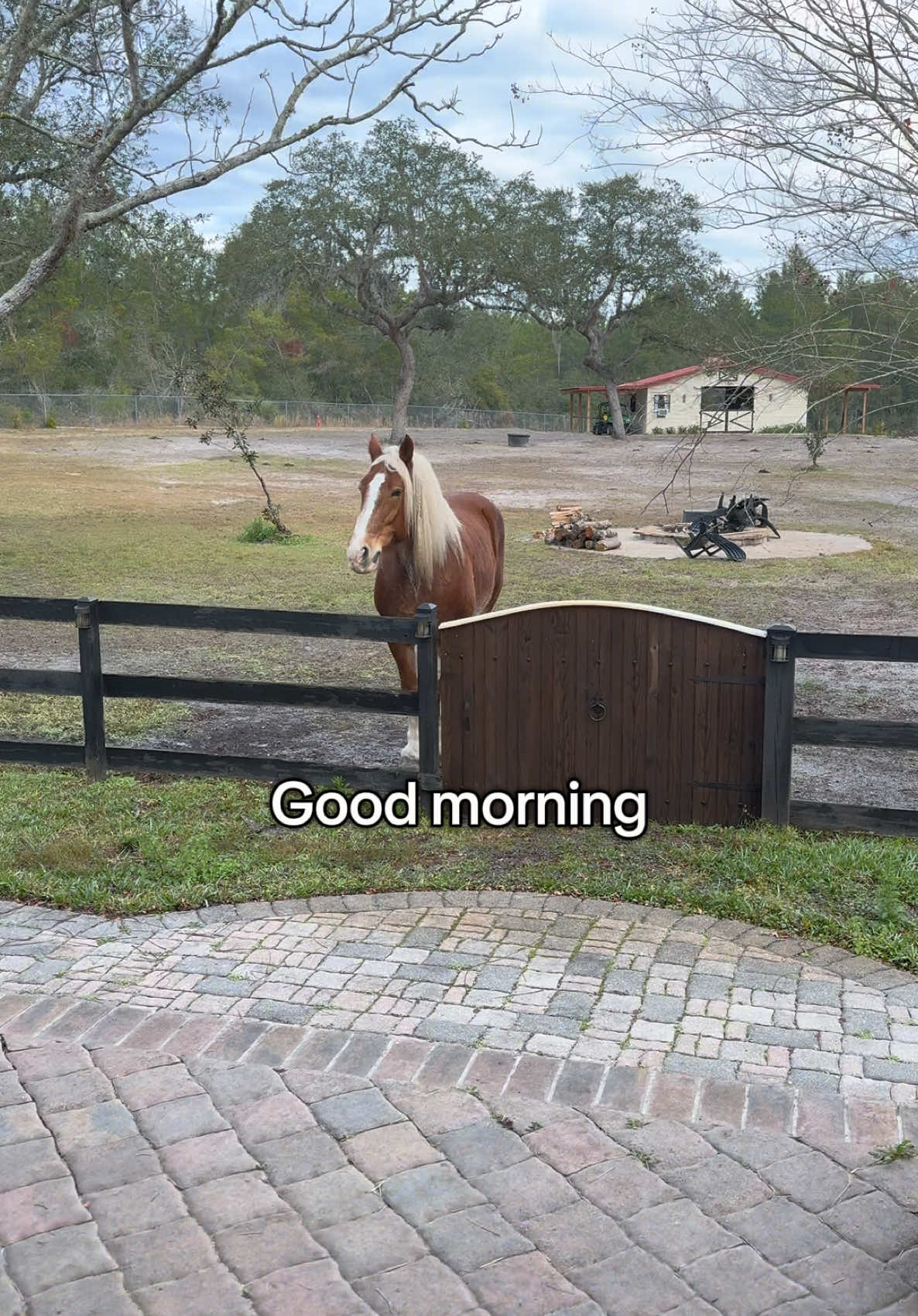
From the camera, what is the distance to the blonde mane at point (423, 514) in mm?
7250

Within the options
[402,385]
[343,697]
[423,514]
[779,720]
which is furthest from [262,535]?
[402,385]

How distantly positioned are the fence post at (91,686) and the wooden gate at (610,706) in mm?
2109

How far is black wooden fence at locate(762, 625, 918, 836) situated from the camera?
586cm

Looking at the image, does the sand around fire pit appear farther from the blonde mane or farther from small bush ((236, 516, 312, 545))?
the blonde mane

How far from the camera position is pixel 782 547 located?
746 inches

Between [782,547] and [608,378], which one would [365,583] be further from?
[608,378]

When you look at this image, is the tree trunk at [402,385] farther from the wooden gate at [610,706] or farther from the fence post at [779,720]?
the fence post at [779,720]

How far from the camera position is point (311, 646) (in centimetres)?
1149

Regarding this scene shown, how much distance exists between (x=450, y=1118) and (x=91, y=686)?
4.14 m

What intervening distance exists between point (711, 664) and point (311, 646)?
600 cm

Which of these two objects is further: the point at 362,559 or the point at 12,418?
the point at 12,418

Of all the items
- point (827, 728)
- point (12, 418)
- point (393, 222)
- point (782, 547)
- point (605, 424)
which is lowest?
point (782, 547)

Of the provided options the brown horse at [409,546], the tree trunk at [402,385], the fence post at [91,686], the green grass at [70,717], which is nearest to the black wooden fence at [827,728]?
the brown horse at [409,546]

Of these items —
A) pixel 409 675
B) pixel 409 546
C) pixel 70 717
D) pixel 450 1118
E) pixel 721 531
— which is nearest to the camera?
pixel 450 1118
